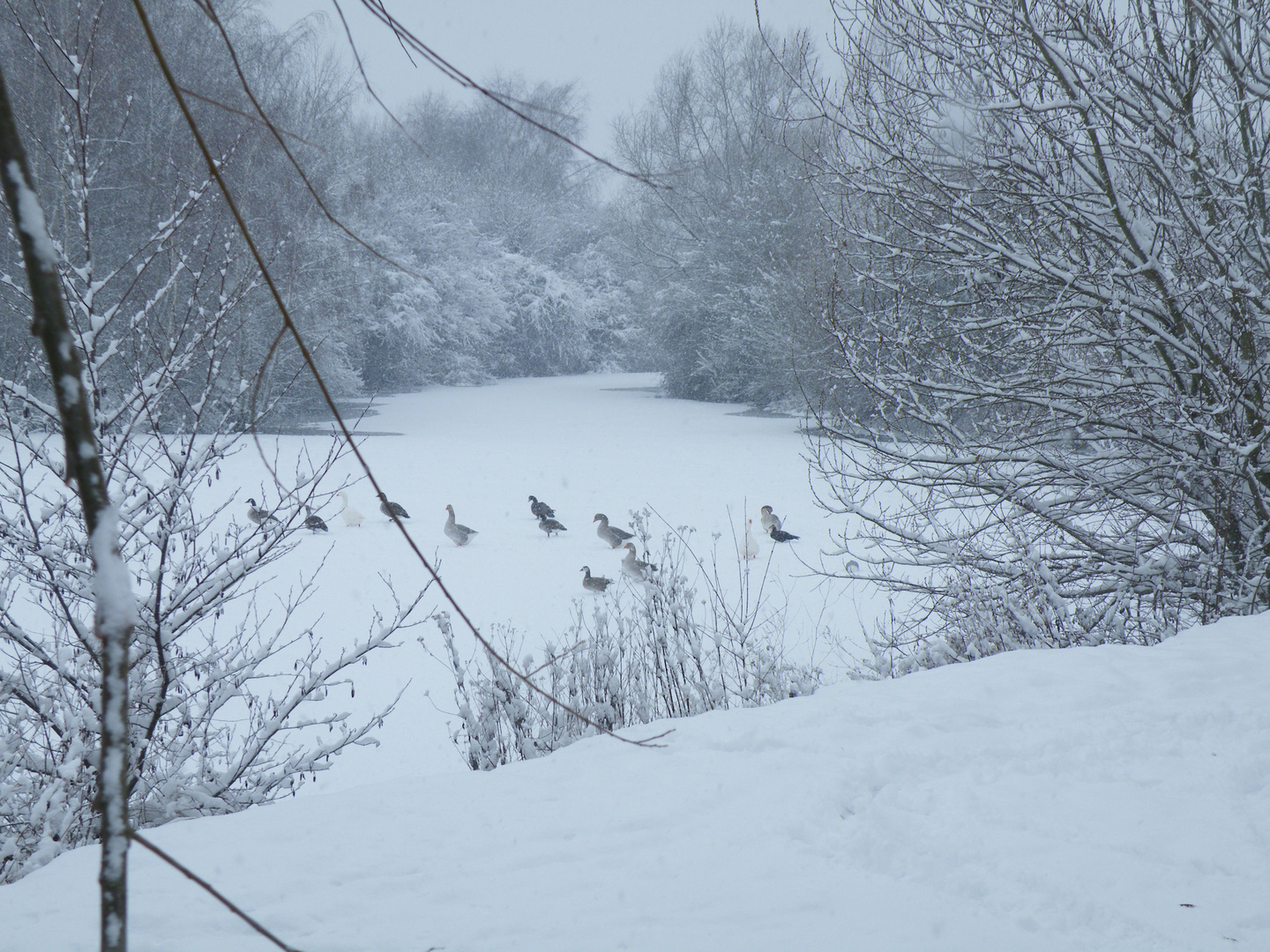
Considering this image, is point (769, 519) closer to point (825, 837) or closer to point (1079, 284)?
point (1079, 284)

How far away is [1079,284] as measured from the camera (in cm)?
467

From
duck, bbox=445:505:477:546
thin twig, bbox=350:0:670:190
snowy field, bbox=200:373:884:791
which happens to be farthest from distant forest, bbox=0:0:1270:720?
duck, bbox=445:505:477:546

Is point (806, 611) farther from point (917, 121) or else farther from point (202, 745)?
point (202, 745)

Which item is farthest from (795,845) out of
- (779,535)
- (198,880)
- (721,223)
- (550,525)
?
(721,223)

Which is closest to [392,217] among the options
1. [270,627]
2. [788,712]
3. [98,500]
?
[270,627]

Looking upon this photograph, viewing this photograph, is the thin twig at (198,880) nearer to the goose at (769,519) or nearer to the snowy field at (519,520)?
the snowy field at (519,520)

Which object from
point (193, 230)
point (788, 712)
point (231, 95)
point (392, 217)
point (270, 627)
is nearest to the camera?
point (788, 712)

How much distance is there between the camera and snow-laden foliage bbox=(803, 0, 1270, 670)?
4531mm

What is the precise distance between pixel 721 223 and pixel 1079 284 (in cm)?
2014

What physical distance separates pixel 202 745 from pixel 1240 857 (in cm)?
383

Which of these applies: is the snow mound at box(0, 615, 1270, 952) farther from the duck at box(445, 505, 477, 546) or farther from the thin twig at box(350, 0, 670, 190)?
the duck at box(445, 505, 477, 546)

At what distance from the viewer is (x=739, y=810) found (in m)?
2.58

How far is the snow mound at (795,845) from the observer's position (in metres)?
1.99

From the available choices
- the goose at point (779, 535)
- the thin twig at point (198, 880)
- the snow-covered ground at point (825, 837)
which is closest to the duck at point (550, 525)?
the goose at point (779, 535)
